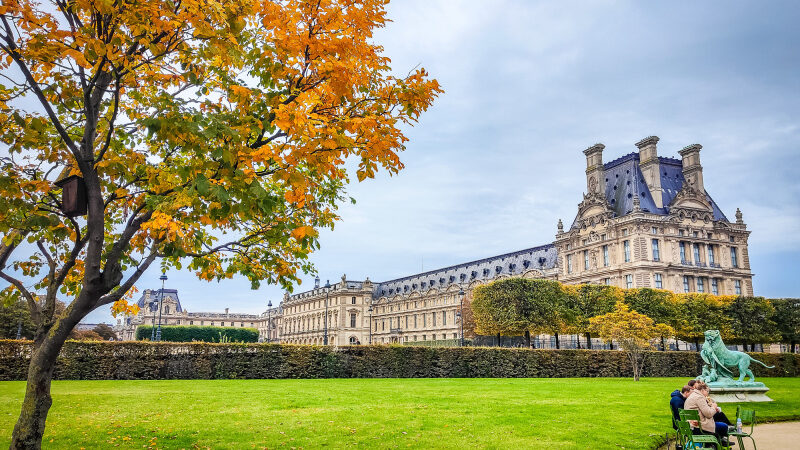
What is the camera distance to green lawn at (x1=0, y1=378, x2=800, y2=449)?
11195mm

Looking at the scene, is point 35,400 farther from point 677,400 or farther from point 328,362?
point 328,362

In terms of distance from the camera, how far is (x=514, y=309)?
164 feet

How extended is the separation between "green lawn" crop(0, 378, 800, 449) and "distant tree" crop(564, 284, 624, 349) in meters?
30.2

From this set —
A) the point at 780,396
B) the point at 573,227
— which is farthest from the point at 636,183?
the point at 780,396

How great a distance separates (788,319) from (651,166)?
71.9 ft

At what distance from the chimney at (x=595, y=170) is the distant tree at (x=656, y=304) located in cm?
1990

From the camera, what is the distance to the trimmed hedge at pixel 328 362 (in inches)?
1043

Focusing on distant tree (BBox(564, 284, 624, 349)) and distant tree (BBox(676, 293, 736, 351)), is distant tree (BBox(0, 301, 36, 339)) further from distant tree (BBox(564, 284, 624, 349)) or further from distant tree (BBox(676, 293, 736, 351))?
distant tree (BBox(676, 293, 736, 351))

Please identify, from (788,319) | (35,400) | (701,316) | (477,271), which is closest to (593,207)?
(701,316)

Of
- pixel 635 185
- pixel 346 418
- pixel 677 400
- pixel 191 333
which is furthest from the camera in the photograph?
pixel 191 333

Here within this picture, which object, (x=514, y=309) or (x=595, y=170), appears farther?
(x=595, y=170)

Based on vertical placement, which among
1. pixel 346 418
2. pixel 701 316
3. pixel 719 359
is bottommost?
pixel 346 418

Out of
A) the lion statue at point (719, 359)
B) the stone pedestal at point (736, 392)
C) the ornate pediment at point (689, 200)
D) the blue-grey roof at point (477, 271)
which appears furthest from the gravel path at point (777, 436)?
the blue-grey roof at point (477, 271)

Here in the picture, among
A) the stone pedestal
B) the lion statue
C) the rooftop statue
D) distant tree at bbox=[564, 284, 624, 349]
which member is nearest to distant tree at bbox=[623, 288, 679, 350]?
distant tree at bbox=[564, 284, 624, 349]
